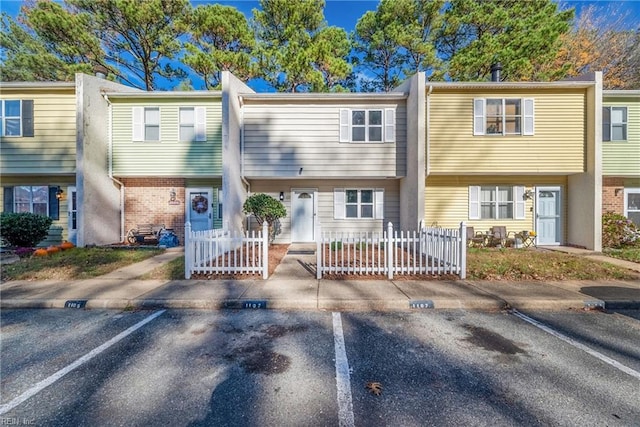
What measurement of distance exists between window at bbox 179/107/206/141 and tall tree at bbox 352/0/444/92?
11284 mm

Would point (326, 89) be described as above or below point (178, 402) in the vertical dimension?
above

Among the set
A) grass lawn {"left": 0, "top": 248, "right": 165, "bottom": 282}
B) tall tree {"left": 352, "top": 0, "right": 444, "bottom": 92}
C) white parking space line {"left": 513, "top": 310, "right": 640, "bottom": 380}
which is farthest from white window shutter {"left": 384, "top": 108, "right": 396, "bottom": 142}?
grass lawn {"left": 0, "top": 248, "right": 165, "bottom": 282}

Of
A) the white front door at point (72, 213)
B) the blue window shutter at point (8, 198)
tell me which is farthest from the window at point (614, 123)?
the blue window shutter at point (8, 198)

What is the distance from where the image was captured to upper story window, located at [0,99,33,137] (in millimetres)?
9977

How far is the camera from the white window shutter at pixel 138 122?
10328 mm

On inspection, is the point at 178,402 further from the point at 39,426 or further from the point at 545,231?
the point at 545,231

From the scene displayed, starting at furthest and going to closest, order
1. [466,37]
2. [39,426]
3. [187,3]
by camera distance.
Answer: [466,37]
[187,3]
[39,426]

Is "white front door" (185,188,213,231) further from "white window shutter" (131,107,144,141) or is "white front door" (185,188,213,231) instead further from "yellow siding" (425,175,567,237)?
"yellow siding" (425,175,567,237)

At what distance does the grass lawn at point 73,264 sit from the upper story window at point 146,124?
14.3 ft

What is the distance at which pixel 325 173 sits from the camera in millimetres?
10203

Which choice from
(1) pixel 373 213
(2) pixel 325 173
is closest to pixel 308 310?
(2) pixel 325 173

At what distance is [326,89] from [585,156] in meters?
11.3

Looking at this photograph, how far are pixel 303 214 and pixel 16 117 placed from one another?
11.2m

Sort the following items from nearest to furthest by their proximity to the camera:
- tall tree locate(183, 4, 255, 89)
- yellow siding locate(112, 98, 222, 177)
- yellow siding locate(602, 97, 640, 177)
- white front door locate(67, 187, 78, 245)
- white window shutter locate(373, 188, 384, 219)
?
yellow siding locate(602, 97, 640, 177) < yellow siding locate(112, 98, 222, 177) < white front door locate(67, 187, 78, 245) < white window shutter locate(373, 188, 384, 219) < tall tree locate(183, 4, 255, 89)
